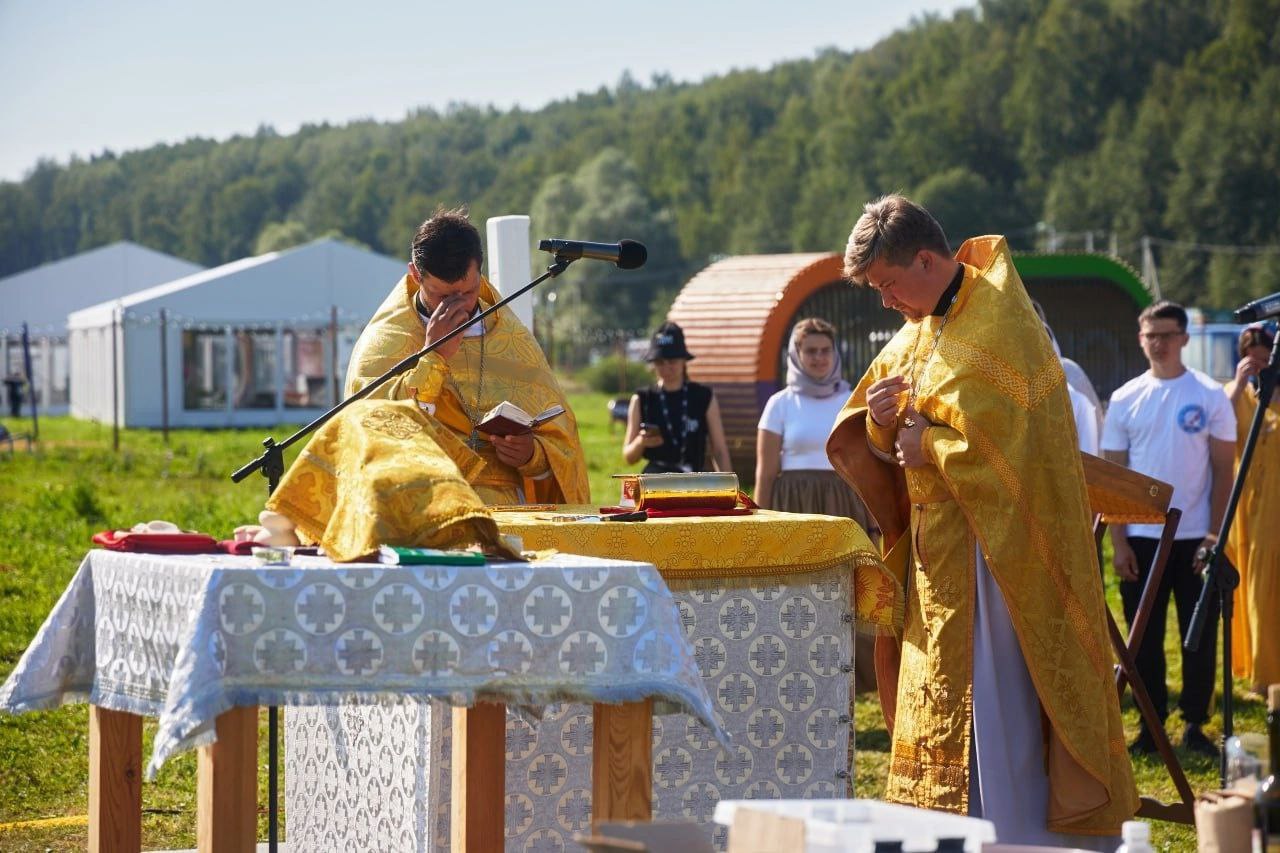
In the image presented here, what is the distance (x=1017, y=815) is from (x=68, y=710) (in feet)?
16.2

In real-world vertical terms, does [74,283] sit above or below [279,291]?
above

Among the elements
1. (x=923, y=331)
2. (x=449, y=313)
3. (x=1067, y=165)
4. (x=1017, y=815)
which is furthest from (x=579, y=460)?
(x=1067, y=165)

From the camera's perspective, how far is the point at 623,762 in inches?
137

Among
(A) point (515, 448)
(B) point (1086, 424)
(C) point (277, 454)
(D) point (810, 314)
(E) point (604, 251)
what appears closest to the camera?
(C) point (277, 454)

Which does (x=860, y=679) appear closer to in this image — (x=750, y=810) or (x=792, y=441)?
(x=792, y=441)

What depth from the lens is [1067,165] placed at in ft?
243

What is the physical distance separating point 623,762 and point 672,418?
203 inches

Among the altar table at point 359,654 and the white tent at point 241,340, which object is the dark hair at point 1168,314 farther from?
the white tent at point 241,340

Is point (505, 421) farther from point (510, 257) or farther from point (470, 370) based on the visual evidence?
point (510, 257)

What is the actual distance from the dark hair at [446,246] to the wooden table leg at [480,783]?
1.65 m

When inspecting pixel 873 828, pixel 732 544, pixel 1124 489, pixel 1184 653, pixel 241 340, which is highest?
pixel 241 340

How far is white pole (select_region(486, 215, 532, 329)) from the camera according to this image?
6133 mm

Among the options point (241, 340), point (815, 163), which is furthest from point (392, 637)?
point (815, 163)

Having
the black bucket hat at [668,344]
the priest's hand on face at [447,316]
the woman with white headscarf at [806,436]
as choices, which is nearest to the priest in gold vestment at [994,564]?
the priest's hand on face at [447,316]
